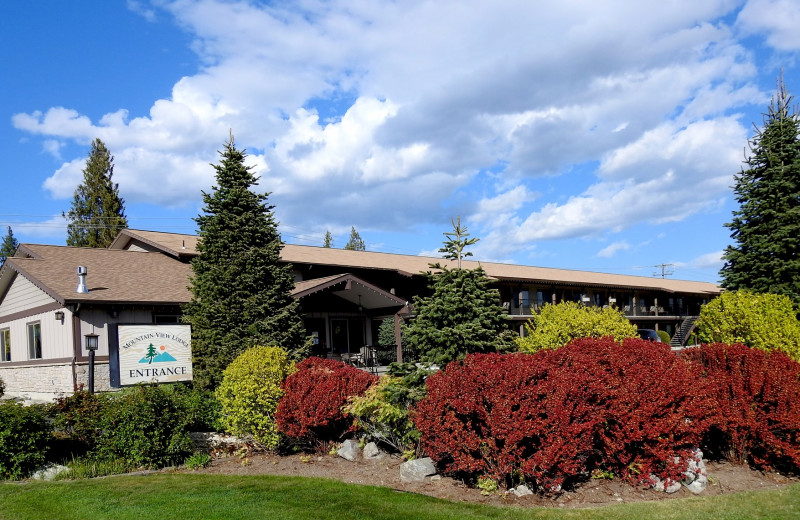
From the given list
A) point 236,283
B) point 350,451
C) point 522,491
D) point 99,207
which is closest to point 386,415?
point 350,451

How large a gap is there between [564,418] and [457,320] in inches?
118

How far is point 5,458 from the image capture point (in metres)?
8.93

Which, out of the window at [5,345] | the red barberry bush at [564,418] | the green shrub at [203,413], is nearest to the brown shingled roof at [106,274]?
the window at [5,345]

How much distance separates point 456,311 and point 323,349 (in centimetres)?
1412

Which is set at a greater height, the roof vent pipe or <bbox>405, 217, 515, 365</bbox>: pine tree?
the roof vent pipe

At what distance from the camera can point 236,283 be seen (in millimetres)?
15039

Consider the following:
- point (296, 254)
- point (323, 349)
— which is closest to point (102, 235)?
point (296, 254)

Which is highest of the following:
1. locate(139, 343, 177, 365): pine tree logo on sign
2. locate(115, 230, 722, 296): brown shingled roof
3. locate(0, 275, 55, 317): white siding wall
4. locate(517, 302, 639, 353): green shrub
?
locate(115, 230, 722, 296): brown shingled roof

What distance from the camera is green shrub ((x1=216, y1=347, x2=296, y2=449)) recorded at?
35.1 ft

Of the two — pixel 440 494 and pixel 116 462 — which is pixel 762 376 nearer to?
pixel 440 494

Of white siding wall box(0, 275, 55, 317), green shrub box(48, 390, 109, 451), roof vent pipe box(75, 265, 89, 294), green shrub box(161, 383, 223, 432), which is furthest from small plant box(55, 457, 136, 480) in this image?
white siding wall box(0, 275, 55, 317)

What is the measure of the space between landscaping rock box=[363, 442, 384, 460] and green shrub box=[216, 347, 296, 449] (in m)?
1.67

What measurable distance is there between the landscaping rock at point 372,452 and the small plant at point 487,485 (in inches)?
98.5

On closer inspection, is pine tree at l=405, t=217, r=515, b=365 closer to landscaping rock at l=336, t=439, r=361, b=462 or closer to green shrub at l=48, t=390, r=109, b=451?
landscaping rock at l=336, t=439, r=361, b=462
